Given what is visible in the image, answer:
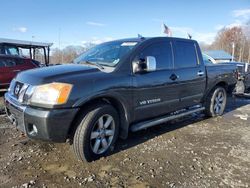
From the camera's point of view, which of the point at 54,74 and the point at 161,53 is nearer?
the point at 54,74

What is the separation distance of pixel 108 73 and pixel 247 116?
4.75 m

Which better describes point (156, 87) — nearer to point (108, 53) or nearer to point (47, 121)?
point (108, 53)

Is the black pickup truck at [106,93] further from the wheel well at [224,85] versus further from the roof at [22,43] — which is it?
the roof at [22,43]

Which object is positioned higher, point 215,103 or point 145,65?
point 145,65

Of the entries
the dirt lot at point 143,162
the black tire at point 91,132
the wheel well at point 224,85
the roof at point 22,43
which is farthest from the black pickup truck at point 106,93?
the roof at point 22,43

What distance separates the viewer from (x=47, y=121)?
3541 mm

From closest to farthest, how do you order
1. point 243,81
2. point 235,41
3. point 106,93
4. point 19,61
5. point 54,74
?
1. point 54,74
2. point 106,93
3. point 19,61
4. point 243,81
5. point 235,41

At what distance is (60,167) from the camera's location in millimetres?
3928

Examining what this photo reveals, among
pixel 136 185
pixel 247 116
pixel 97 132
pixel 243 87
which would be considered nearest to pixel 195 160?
pixel 136 185

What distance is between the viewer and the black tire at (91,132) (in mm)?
3846

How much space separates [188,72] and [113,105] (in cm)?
207

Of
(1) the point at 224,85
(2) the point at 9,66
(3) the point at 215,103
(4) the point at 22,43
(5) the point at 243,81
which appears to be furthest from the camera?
(4) the point at 22,43

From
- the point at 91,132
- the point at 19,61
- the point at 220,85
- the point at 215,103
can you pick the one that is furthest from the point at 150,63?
the point at 19,61

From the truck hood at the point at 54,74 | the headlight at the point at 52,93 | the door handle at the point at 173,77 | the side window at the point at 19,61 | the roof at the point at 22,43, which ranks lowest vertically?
the headlight at the point at 52,93
